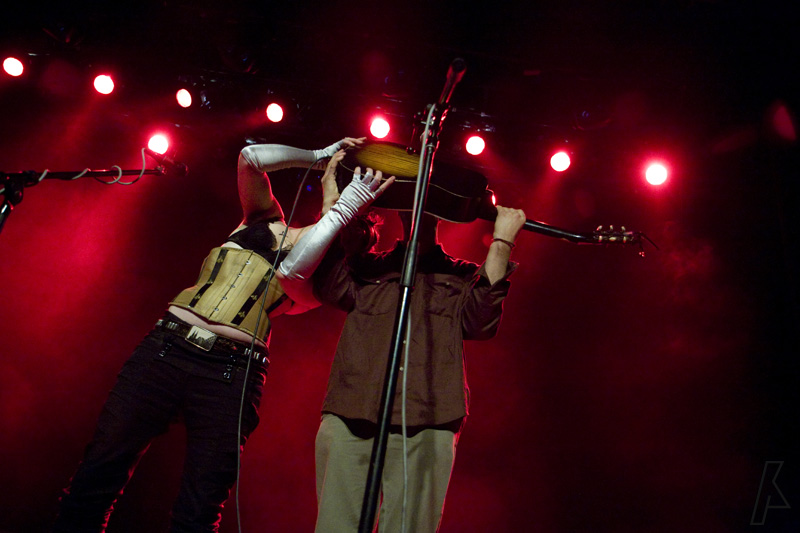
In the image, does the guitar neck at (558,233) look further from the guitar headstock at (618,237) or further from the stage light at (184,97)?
the stage light at (184,97)

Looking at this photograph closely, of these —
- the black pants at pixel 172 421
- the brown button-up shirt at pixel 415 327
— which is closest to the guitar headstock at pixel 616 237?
the brown button-up shirt at pixel 415 327

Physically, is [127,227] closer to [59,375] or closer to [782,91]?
[59,375]

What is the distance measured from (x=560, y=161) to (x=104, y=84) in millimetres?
3718

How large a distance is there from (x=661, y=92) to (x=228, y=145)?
3.46 meters

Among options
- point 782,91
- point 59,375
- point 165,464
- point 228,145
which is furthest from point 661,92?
point 59,375

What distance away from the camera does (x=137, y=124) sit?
13.6 ft

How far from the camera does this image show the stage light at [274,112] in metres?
3.79

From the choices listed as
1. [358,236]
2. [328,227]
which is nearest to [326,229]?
[328,227]

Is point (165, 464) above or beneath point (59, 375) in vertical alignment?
beneath

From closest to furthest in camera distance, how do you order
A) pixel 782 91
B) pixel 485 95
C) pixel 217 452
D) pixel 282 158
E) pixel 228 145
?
pixel 217 452, pixel 282 158, pixel 782 91, pixel 485 95, pixel 228 145

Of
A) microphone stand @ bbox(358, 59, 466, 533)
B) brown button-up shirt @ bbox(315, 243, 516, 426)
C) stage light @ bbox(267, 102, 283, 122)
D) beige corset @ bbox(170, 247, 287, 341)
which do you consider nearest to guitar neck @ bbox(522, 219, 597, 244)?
brown button-up shirt @ bbox(315, 243, 516, 426)

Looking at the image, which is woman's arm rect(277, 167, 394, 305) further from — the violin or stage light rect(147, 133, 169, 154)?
stage light rect(147, 133, 169, 154)

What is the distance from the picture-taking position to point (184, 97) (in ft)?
12.7

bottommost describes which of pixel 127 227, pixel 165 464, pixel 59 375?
pixel 165 464
